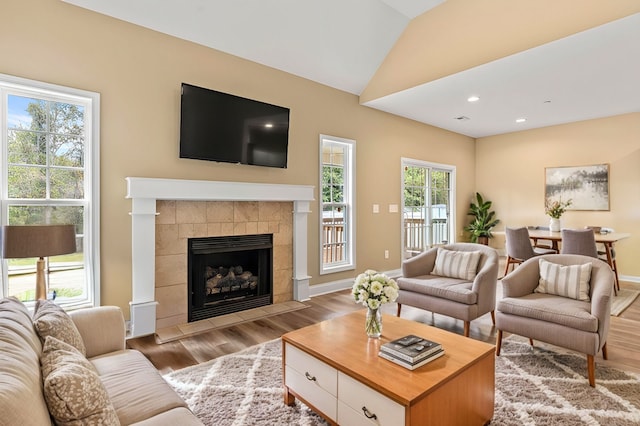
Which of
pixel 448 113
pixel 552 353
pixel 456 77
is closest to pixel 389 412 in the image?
pixel 552 353

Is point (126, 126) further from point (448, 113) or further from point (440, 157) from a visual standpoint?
point (440, 157)

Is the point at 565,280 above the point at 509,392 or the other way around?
above

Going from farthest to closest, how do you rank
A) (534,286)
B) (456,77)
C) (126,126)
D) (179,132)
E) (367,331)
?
(456,77), (179,132), (126,126), (534,286), (367,331)

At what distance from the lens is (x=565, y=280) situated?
2.86 m

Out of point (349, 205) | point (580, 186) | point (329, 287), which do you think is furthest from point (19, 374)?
point (580, 186)

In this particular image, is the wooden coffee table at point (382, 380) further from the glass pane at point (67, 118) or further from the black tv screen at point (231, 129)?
the glass pane at point (67, 118)

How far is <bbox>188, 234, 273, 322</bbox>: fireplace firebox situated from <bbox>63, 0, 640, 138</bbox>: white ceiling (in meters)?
2.22

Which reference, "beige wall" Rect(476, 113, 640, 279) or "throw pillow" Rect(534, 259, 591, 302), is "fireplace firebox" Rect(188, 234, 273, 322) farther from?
"beige wall" Rect(476, 113, 640, 279)

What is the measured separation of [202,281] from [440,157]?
5.16 metres

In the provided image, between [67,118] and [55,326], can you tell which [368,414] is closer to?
[55,326]

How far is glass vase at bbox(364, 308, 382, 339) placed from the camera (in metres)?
2.14

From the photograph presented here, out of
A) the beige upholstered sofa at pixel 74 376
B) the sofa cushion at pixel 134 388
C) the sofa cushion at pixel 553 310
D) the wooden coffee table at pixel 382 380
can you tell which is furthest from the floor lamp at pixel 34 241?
the sofa cushion at pixel 553 310

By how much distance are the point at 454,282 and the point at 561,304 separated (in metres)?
0.94

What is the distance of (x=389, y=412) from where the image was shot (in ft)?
5.02
